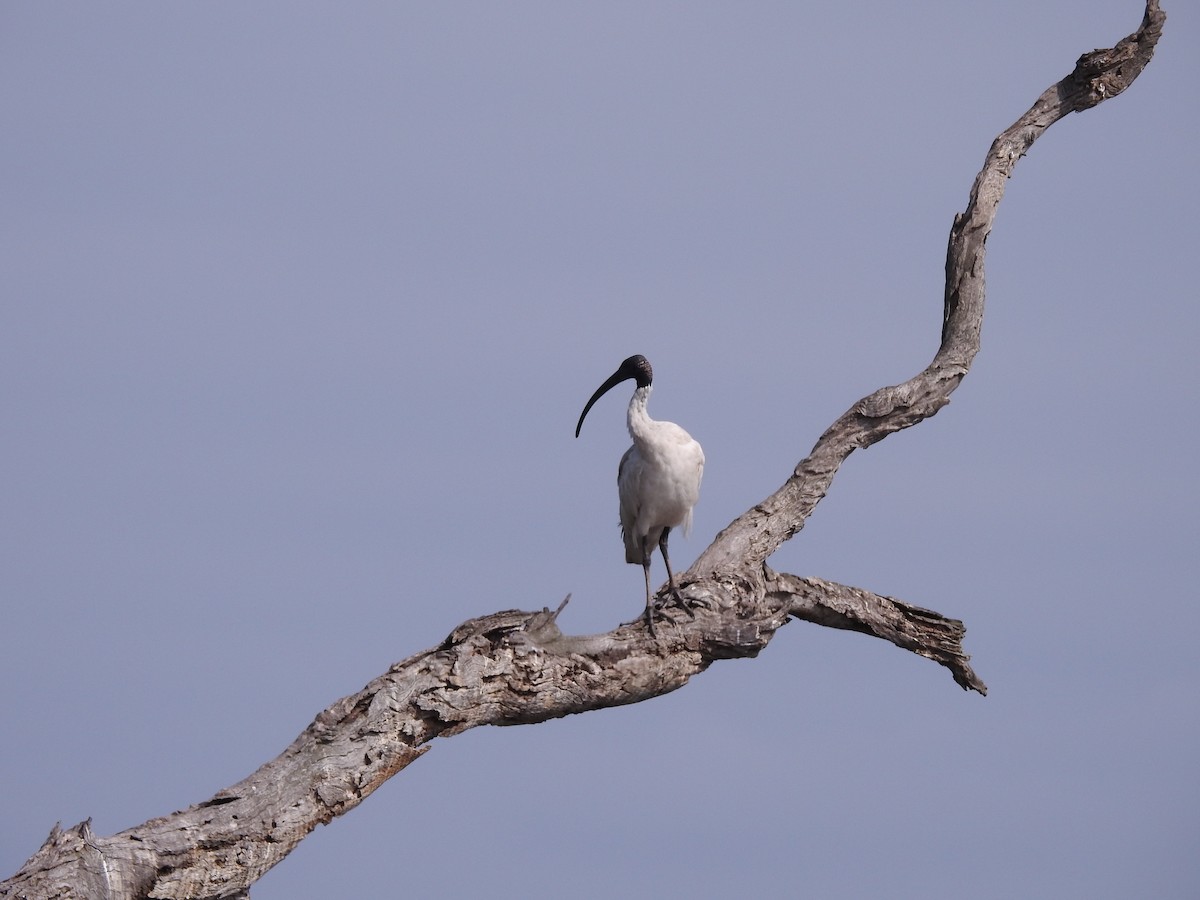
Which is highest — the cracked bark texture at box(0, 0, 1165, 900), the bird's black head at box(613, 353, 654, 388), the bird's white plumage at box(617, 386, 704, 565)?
the bird's black head at box(613, 353, 654, 388)

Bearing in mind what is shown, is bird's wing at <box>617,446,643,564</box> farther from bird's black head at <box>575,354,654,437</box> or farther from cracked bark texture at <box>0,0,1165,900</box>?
cracked bark texture at <box>0,0,1165,900</box>

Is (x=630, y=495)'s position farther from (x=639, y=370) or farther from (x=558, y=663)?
(x=558, y=663)

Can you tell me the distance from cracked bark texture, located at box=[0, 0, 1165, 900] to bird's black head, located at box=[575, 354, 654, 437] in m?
1.34

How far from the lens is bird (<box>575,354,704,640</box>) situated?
34.2ft

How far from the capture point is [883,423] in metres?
9.97

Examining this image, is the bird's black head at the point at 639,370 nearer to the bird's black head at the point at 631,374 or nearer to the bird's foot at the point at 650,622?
the bird's black head at the point at 631,374

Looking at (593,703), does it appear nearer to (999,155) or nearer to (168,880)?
(168,880)

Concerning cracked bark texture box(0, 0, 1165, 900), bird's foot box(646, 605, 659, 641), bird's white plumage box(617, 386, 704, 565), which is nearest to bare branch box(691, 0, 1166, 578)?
cracked bark texture box(0, 0, 1165, 900)

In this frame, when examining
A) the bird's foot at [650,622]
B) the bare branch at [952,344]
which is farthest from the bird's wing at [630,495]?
the bird's foot at [650,622]

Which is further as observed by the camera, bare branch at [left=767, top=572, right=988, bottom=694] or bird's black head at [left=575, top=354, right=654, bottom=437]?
bird's black head at [left=575, top=354, right=654, bottom=437]

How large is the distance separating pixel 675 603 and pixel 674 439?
1.77m

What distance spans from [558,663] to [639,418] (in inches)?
105

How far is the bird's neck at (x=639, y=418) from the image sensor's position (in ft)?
34.4

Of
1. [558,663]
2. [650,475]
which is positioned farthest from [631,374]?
[558,663]
